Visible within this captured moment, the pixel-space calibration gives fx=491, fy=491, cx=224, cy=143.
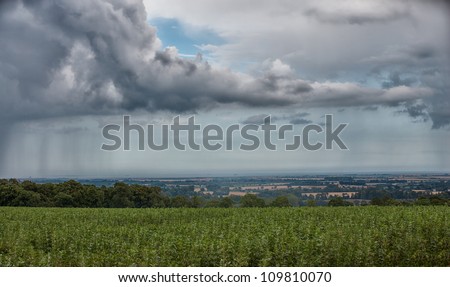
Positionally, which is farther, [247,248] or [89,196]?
[89,196]

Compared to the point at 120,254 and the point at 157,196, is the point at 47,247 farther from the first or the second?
the point at 157,196

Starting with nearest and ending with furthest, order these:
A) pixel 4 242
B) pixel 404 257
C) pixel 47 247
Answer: pixel 404 257, pixel 4 242, pixel 47 247

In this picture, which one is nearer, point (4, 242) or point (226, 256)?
point (226, 256)

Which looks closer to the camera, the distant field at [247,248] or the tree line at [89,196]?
the distant field at [247,248]

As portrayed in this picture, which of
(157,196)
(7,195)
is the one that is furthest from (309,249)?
(7,195)

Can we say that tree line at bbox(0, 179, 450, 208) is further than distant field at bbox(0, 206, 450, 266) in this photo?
Yes

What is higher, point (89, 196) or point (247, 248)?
point (247, 248)
